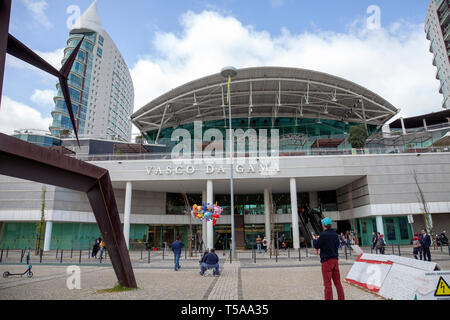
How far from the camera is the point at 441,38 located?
239ft

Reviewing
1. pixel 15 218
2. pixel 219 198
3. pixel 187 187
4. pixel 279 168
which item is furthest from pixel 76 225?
pixel 279 168

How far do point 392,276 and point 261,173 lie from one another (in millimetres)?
23638

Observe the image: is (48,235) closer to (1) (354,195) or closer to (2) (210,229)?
(2) (210,229)

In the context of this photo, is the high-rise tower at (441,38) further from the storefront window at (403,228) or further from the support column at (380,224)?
the support column at (380,224)

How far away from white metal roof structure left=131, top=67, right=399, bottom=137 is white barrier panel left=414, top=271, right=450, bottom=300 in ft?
112

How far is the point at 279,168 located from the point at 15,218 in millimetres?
29410

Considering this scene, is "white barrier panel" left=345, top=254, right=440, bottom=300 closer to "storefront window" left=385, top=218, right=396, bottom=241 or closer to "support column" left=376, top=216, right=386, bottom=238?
"support column" left=376, top=216, right=386, bottom=238

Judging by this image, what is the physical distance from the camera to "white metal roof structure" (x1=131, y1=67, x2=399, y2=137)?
40438 millimetres

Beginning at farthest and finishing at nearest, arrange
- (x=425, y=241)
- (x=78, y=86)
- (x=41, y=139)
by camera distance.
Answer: (x=78, y=86)
(x=41, y=139)
(x=425, y=241)

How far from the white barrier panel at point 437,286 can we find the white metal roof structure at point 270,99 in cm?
3414

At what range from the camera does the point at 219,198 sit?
1662 inches

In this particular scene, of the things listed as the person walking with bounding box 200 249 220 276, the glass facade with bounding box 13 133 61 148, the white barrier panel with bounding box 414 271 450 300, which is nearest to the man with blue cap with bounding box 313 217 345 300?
the white barrier panel with bounding box 414 271 450 300

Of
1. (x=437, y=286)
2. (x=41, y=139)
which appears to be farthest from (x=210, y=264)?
(x=41, y=139)
